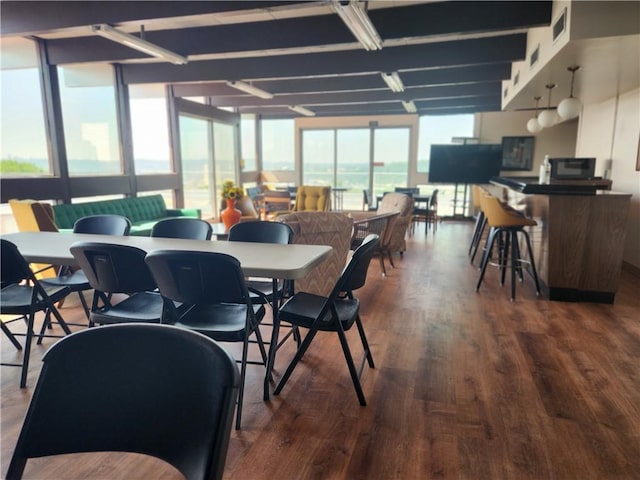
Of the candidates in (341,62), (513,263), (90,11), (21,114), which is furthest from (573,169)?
(21,114)

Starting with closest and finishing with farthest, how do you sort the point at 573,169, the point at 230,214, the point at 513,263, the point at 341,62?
the point at 513,263 < the point at 230,214 < the point at 573,169 < the point at 341,62

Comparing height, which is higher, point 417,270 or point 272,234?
point 272,234

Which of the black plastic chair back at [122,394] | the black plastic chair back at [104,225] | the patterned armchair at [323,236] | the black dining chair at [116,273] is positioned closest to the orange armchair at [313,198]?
the patterned armchair at [323,236]

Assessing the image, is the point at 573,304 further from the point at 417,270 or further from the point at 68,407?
the point at 68,407

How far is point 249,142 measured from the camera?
445 inches

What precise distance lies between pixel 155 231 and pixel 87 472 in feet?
5.55

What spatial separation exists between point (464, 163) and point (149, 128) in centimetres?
698

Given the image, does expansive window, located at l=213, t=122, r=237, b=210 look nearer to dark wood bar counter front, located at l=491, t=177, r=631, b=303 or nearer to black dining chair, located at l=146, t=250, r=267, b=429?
dark wood bar counter front, located at l=491, t=177, r=631, b=303

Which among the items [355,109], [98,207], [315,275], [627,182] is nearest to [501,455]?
[315,275]

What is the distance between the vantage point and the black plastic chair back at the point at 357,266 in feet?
6.54

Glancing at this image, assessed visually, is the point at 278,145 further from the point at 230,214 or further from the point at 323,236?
the point at 323,236

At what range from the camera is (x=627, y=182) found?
5070 millimetres

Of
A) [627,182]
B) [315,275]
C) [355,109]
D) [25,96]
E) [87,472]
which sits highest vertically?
[355,109]

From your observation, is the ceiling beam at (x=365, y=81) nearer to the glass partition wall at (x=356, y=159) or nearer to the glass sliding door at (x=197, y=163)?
the glass sliding door at (x=197, y=163)
